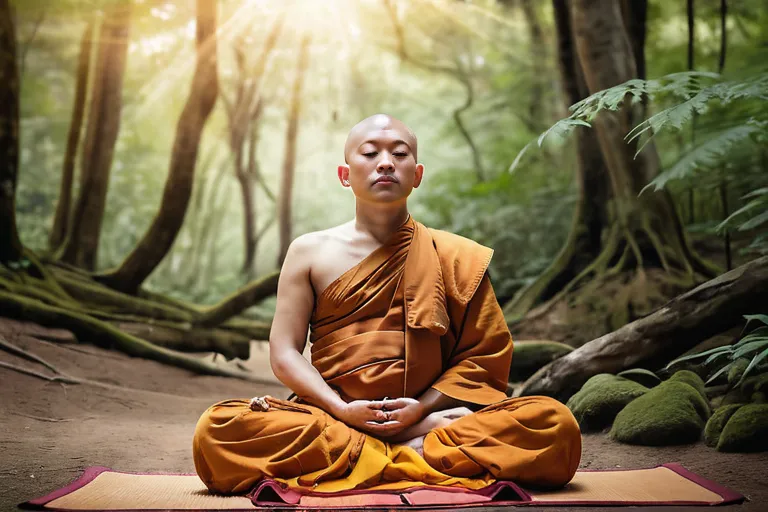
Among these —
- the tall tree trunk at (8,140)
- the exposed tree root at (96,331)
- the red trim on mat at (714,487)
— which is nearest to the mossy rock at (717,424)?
the red trim on mat at (714,487)

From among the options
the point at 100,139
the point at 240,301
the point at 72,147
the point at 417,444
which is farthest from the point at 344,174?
the point at 72,147

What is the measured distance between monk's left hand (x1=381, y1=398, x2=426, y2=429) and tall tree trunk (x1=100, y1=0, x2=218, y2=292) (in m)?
5.43

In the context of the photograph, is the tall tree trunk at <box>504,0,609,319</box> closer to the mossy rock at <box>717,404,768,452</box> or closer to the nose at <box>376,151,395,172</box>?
the mossy rock at <box>717,404,768,452</box>

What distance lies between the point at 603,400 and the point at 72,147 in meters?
6.88

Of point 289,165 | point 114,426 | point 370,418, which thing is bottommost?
point 114,426

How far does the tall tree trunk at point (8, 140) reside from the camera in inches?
271

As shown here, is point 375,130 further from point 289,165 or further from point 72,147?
point 289,165

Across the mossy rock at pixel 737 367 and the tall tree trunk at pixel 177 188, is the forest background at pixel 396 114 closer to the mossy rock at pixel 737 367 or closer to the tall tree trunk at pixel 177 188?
the tall tree trunk at pixel 177 188

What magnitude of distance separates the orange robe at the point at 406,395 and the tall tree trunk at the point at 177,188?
4999mm

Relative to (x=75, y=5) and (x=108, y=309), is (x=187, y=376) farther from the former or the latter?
(x=75, y=5)

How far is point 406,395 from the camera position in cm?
319

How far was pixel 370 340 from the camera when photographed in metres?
3.21

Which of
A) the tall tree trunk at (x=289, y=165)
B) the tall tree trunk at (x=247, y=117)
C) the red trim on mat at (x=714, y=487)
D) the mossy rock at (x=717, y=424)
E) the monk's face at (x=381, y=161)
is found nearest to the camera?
the red trim on mat at (x=714, y=487)

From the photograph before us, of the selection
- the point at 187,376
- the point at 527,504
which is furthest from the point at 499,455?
the point at 187,376
